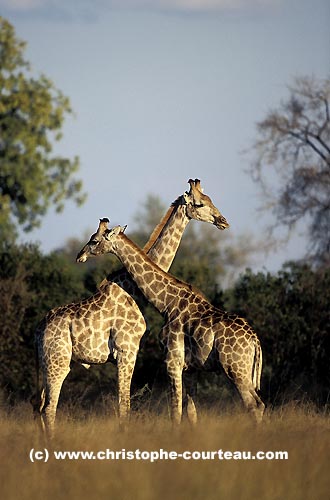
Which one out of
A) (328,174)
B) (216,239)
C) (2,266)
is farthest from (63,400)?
(216,239)

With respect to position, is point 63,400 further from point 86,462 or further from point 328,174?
point 328,174

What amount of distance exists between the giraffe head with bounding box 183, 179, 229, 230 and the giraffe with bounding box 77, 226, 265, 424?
875 millimetres

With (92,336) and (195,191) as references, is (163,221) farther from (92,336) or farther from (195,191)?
(92,336)

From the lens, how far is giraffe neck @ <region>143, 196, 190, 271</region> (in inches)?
511

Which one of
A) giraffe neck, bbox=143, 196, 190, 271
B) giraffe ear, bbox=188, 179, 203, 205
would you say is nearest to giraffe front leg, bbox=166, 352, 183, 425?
giraffe neck, bbox=143, 196, 190, 271

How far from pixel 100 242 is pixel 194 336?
1817 mm

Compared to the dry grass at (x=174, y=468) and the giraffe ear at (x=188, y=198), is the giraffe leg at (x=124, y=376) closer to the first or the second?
Answer: the dry grass at (x=174, y=468)

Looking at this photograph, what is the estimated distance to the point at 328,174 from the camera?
30031mm

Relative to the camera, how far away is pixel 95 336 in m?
12.4

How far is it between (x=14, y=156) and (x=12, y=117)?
1.52m

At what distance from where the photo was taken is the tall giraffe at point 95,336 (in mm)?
12227

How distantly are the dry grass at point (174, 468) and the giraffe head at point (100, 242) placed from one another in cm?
254

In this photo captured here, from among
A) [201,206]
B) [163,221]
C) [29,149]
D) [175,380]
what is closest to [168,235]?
[163,221]

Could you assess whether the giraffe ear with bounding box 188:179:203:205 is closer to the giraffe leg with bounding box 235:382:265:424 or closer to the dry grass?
the giraffe leg with bounding box 235:382:265:424
